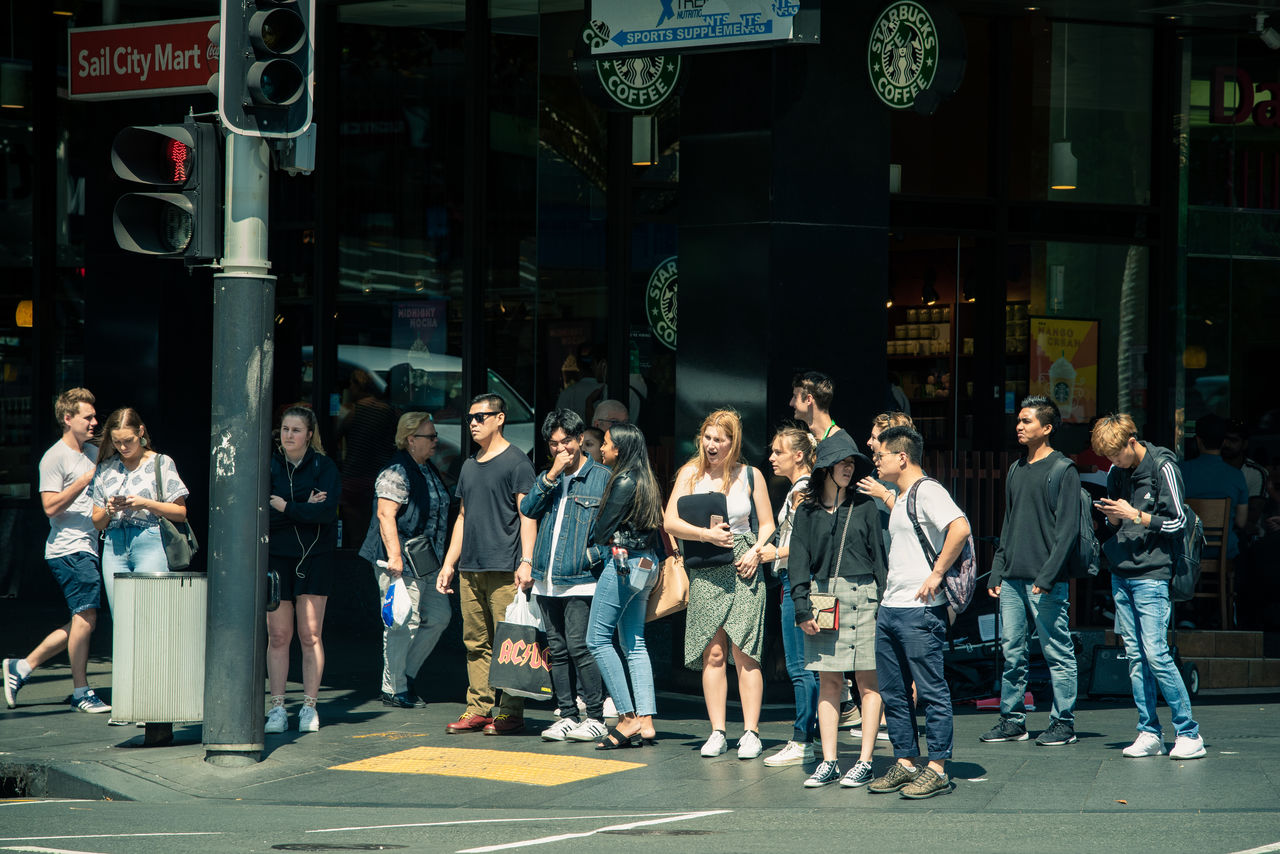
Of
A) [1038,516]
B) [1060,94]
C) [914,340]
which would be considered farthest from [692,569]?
[1060,94]

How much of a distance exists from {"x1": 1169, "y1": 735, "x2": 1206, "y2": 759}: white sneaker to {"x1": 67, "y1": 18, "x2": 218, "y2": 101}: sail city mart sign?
7.07 meters

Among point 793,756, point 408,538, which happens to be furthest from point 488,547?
point 793,756

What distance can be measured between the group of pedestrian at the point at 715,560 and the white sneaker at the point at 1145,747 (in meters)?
0.01

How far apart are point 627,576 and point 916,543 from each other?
1.85m

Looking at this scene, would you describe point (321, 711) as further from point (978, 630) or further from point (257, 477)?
point (978, 630)

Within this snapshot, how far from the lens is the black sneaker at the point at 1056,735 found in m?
9.21

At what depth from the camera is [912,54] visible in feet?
35.5

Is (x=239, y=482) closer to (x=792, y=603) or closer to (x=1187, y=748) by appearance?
(x=792, y=603)

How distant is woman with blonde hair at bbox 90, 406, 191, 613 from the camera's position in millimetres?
9859

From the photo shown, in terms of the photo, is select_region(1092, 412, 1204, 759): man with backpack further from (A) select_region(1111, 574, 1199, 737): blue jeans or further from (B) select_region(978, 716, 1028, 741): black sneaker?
(B) select_region(978, 716, 1028, 741): black sneaker

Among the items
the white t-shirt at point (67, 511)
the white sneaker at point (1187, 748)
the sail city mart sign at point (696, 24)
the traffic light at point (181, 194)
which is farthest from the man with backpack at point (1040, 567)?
the white t-shirt at point (67, 511)

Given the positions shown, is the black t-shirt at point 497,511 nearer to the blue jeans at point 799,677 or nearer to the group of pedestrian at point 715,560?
the group of pedestrian at point 715,560

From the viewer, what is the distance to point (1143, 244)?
15.1 meters

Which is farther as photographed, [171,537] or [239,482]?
[171,537]
